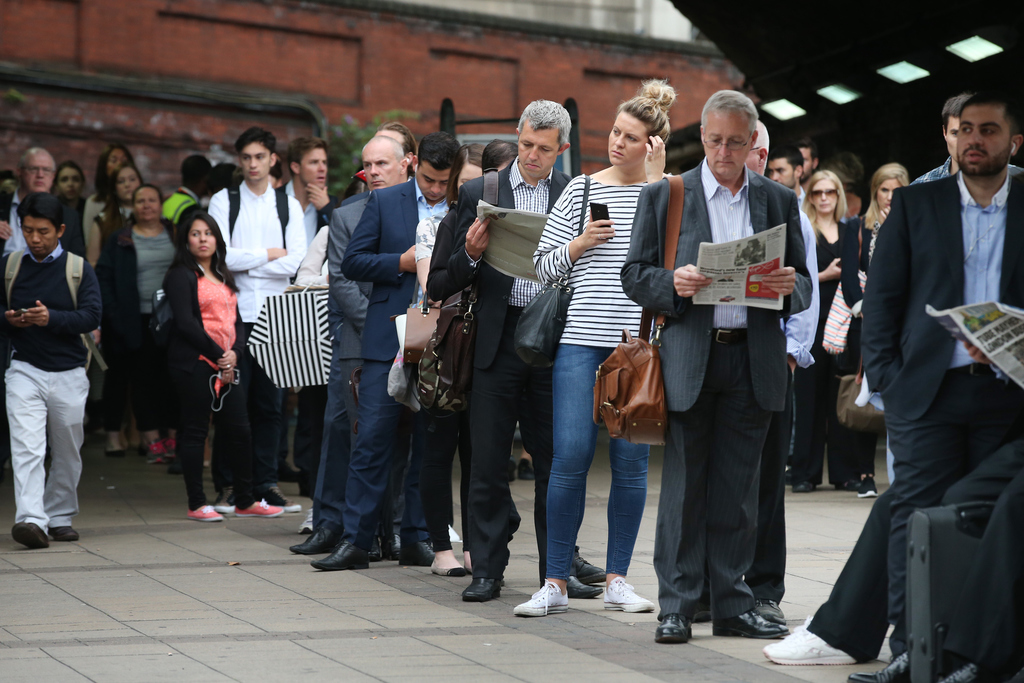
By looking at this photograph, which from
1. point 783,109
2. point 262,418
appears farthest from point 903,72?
point 262,418

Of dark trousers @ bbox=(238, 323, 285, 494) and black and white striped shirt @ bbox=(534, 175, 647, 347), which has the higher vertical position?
black and white striped shirt @ bbox=(534, 175, 647, 347)

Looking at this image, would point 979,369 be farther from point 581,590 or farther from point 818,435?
point 818,435

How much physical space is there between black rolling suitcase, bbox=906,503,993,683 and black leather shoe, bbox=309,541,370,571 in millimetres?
3332

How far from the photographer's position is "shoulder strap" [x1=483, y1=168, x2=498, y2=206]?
5879mm

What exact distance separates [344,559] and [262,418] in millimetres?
2617

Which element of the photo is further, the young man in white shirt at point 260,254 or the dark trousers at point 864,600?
the young man in white shirt at point 260,254

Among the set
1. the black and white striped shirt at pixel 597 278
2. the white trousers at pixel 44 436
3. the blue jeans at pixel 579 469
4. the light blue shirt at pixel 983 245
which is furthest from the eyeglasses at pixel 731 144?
the white trousers at pixel 44 436

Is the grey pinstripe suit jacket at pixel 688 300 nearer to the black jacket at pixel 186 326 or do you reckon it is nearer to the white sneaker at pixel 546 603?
the white sneaker at pixel 546 603

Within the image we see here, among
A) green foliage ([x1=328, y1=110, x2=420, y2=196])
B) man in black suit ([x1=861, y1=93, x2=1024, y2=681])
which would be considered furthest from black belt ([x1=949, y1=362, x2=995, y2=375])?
green foliage ([x1=328, y1=110, x2=420, y2=196])

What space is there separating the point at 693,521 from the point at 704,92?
69.4 ft

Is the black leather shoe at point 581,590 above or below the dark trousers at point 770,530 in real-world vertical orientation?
below

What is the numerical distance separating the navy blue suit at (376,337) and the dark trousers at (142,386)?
15.8 feet

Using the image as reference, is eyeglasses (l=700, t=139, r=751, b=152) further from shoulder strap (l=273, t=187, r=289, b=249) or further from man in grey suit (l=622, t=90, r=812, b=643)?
shoulder strap (l=273, t=187, r=289, b=249)

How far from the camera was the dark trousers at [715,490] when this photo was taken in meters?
4.95
